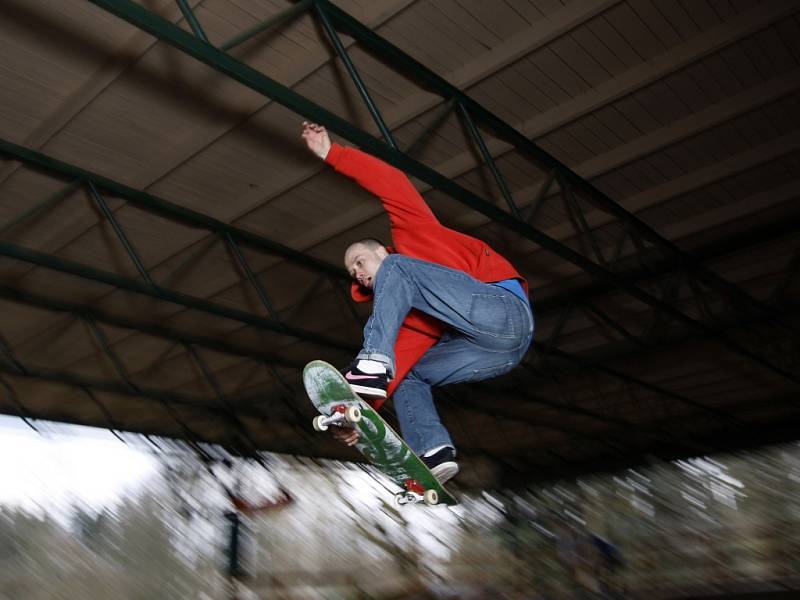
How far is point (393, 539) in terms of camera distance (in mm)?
11906

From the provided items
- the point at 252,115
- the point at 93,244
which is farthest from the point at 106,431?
the point at 252,115

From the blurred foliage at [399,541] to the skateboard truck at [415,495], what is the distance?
1.04m

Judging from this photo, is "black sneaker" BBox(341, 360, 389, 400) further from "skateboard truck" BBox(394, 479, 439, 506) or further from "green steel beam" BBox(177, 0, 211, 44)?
"green steel beam" BBox(177, 0, 211, 44)

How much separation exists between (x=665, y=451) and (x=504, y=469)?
464cm

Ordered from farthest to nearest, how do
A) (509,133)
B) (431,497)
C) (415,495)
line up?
(509,133)
(415,495)
(431,497)

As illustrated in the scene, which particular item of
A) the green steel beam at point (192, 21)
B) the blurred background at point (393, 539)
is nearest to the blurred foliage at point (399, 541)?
the blurred background at point (393, 539)

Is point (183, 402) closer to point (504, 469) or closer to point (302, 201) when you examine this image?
point (302, 201)

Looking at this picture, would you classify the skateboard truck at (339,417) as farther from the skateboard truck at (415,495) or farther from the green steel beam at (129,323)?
the green steel beam at (129,323)

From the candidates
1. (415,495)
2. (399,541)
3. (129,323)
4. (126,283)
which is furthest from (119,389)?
(415,495)

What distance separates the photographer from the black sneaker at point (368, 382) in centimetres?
345

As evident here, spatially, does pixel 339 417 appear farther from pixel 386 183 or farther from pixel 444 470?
pixel 386 183

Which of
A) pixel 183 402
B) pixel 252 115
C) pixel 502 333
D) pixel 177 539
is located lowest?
pixel 177 539

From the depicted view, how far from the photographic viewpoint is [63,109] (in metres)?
6.77

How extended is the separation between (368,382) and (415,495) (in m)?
1.14
